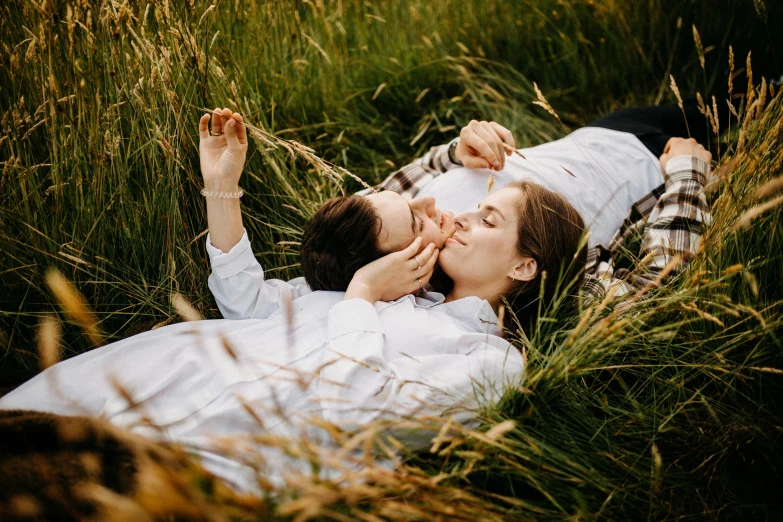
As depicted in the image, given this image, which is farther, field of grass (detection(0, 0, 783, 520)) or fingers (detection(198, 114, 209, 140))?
fingers (detection(198, 114, 209, 140))

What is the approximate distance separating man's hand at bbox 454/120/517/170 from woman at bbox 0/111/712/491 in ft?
1.65

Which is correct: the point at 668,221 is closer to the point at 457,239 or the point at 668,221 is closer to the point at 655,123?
the point at 655,123

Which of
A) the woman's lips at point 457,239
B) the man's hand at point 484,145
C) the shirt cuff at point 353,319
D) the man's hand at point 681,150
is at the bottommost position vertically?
the shirt cuff at point 353,319

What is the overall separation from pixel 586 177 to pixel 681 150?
0.59 meters

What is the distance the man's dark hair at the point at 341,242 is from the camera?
2291 mm

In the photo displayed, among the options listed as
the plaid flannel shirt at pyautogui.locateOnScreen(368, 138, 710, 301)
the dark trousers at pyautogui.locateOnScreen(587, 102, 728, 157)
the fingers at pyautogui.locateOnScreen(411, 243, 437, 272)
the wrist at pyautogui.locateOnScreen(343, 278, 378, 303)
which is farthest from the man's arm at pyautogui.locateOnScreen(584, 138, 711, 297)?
the wrist at pyautogui.locateOnScreen(343, 278, 378, 303)

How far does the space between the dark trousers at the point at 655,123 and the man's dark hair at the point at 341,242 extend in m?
1.95

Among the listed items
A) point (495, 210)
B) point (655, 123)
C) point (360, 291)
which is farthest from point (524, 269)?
point (655, 123)

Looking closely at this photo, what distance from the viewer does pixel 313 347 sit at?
198 centimetres

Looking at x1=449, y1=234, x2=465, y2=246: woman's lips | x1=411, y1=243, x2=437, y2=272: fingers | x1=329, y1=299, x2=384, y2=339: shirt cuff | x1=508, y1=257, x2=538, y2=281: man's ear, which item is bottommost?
x1=508, y1=257, x2=538, y2=281: man's ear

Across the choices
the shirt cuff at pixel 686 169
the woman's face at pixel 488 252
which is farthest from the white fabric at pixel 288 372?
the shirt cuff at pixel 686 169

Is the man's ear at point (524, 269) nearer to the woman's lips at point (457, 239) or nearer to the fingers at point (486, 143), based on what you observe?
the woman's lips at point (457, 239)

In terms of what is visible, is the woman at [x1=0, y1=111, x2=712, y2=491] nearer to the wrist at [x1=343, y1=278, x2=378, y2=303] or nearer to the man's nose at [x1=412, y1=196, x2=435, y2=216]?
the wrist at [x1=343, y1=278, x2=378, y2=303]

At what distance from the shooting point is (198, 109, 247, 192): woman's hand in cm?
228
